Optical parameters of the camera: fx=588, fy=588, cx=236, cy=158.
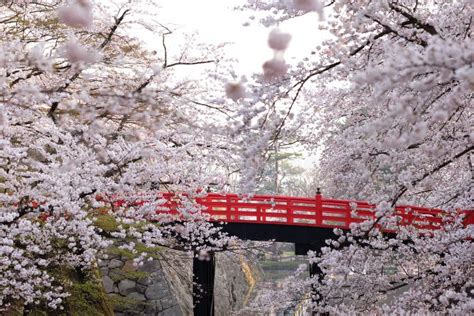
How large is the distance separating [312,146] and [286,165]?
104ft

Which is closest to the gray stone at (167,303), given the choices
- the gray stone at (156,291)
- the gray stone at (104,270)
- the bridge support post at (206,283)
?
the gray stone at (156,291)

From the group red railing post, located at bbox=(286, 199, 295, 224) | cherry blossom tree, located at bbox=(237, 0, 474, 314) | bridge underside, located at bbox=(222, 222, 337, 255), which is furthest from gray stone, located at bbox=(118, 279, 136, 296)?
cherry blossom tree, located at bbox=(237, 0, 474, 314)

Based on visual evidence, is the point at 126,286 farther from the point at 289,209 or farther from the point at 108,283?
the point at 289,209

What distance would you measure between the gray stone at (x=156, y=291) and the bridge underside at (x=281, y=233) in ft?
9.17

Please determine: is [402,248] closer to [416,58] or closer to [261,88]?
[261,88]

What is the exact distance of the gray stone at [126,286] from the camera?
15090 millimetres

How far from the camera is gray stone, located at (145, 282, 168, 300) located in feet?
49.3

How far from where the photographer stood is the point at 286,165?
45531 mm

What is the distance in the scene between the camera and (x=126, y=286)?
1514 centimetres

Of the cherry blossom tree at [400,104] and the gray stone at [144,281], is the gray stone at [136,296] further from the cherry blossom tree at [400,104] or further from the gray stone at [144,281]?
the cherry blossom tree at [400,104]

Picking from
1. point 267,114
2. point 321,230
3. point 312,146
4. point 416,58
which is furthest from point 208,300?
point 416,58

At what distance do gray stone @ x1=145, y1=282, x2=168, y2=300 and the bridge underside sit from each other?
2.79 m

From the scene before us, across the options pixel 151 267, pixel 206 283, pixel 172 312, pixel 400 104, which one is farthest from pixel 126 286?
pixel 400 104

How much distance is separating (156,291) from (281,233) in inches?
150
